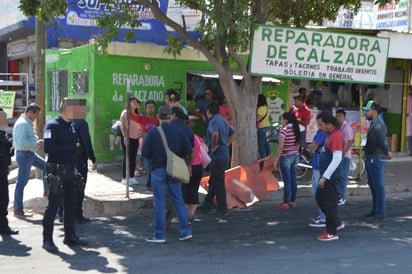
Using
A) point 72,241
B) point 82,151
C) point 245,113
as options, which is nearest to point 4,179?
point 82,151

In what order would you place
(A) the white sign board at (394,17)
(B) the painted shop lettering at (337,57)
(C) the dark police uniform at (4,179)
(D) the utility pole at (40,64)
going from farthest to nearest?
(A) the white sign board at (394,17)
(D) the utility pole at (40,64)
(B) the painted shop lettering at (337,57)
(C) the dark police uniform at (4,179)

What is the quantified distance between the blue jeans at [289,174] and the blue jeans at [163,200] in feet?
8.85

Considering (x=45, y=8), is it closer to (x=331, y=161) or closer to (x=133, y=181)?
(x=133, y=181)

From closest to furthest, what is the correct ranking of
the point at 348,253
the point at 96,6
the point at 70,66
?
the point at 348,253, the point at 70,66, the point at 96,6

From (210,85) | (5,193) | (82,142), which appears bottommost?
(5,193)

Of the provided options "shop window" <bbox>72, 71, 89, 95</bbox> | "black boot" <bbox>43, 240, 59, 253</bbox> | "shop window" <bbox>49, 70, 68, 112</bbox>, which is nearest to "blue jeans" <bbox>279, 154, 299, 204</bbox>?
"black boot" <bbox>43, 240, 59, 253</bbox>

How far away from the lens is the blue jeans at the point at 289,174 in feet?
31.0

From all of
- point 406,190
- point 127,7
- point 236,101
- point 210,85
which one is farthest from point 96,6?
point 406,190

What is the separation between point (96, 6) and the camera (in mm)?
15227

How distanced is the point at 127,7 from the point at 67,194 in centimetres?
481

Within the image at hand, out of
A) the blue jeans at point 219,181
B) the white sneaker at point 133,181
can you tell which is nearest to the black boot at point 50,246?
the blue jeans at point 219,181

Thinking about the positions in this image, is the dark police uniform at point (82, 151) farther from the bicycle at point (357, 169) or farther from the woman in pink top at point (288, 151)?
the bicycle at point (357, 169)

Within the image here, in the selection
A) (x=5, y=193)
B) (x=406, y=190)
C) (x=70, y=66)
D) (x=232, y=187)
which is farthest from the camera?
(x=70, y=66)

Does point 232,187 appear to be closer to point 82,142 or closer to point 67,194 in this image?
point 82,142
